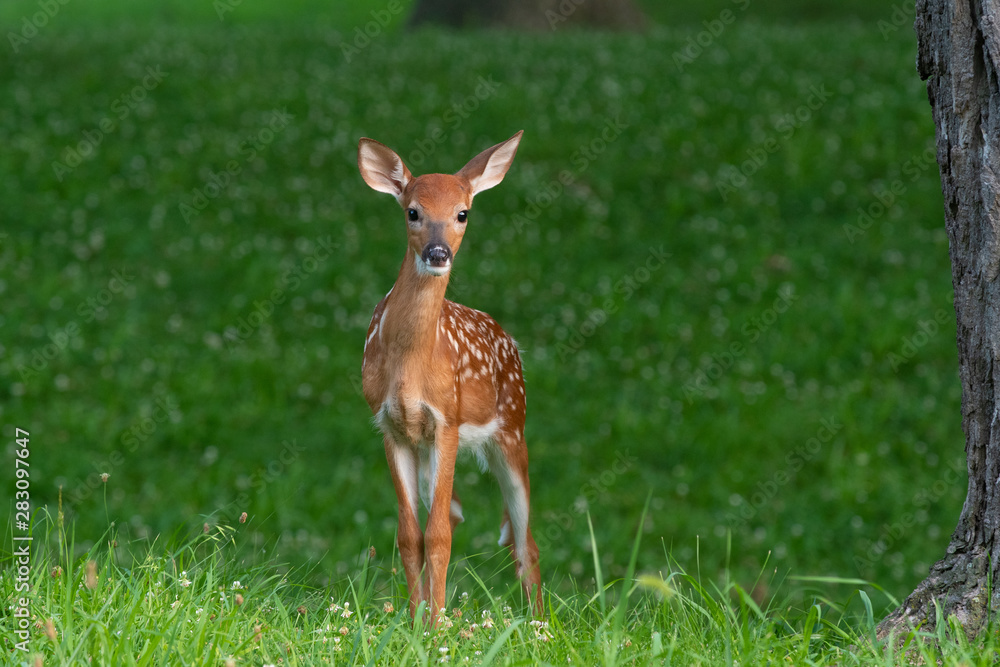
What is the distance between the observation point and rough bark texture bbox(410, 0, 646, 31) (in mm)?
22328

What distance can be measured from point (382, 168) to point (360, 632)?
4.77 feet

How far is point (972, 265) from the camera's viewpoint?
3.73 m

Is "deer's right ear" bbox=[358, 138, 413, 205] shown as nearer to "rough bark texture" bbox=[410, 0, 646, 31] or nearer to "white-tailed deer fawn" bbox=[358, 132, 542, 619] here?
"white-tailed deer fawn" bbox=[358, 132, 542, 619]

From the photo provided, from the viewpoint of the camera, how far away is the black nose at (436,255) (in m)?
2.80

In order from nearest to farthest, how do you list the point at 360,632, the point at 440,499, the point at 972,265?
the point at 440,499, the point at 360,632, the point at 972,265

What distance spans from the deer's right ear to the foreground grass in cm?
130

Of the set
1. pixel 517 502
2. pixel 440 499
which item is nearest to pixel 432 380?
pixel 440 499

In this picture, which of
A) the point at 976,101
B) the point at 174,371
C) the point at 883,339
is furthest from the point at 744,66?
the point at 976,101

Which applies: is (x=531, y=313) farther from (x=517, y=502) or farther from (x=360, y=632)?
(x=360, y=632)

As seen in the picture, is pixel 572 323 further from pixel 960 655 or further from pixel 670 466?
pixel 960 655

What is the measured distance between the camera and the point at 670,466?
9.00 metres

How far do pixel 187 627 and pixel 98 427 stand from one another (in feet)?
20.4

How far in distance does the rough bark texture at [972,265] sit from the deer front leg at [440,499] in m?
1.81

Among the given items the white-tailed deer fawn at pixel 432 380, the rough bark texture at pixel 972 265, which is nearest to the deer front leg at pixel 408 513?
the white-tailed deer fawn at pixel 432 380
